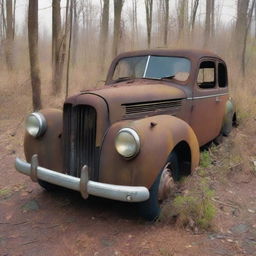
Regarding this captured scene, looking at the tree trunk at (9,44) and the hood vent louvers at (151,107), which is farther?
the tree trunk at (9,44)

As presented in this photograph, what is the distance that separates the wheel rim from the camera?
349cm

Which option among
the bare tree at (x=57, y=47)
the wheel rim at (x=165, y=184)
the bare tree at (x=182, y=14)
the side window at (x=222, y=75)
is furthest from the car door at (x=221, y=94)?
the bare tree at (x=182, y=14)

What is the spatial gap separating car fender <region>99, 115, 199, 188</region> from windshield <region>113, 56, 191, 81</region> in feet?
4.80

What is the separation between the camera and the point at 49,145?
384 cm

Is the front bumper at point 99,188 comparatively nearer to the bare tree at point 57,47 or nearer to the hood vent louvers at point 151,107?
the hood vent louvers at point 151,107

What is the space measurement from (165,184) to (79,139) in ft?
3.18

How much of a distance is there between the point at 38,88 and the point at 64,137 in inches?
185

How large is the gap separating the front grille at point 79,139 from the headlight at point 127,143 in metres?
0.31

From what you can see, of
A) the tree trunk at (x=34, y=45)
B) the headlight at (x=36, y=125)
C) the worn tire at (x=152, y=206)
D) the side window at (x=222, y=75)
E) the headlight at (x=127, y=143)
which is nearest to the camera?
the headlight at (x=127, y=143)

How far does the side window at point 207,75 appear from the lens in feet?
17.7

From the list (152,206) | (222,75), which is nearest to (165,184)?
(152,206)

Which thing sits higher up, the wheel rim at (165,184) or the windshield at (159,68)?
the windshield at (159,68)

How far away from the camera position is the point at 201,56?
16.6 feet

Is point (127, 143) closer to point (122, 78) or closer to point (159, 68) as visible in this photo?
point (159, 68)
